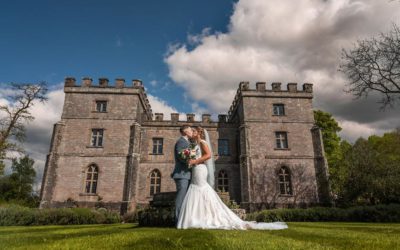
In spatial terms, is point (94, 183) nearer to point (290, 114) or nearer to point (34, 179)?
point (290, 114)

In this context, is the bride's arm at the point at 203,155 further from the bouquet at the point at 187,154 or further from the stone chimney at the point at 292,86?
the stone chimney at the point at 292,86

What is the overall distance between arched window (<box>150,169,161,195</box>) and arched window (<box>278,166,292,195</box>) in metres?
10.1

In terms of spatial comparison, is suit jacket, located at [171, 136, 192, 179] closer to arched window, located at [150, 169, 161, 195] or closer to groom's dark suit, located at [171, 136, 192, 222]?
groom's dark suit, located at [171, 136, 192, 222]

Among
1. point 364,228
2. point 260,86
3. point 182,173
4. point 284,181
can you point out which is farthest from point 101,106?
point 364,228

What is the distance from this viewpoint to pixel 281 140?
2266cm

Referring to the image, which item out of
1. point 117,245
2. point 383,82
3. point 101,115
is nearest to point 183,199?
point 117,245

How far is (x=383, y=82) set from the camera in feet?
50.1

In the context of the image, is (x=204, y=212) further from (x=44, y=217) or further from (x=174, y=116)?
(x=174, y=116)

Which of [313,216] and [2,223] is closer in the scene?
[2,223]

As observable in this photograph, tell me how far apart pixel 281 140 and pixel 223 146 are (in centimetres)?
513

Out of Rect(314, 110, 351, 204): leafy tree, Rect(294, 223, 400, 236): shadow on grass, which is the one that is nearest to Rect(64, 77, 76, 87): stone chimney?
Rect(294, 223, 400, 236): shadow on grass

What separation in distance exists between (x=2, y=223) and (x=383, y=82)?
2285cm

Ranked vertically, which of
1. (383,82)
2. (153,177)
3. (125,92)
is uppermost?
(125,92)

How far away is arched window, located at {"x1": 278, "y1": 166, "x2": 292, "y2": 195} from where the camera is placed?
21231mm
